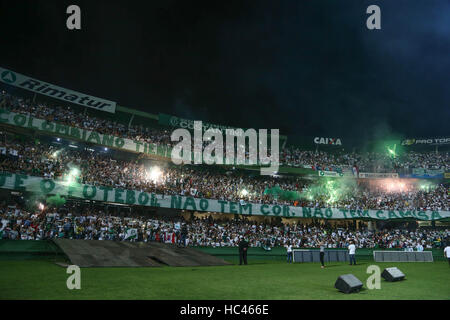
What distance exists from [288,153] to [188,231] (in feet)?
65.3

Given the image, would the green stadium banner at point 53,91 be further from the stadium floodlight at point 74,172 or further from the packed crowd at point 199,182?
the stadium floodlight at point 74,172

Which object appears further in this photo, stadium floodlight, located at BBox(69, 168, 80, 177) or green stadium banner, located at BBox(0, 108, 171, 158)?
stadium floodlight, located at BBox(69, 168, 80, 177)

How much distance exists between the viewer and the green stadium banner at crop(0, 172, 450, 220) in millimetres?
22984

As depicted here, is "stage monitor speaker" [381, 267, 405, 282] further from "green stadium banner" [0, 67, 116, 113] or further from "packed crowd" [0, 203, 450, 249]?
"green stadium banner" [0, 67, 116, 113]

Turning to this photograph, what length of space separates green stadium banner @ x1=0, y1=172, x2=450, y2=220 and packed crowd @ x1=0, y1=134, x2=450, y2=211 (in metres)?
0.59

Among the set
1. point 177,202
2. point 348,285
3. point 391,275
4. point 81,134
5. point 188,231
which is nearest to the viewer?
point 348,285

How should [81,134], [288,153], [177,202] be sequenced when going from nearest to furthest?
[81,134] → [177,202] → [288,153]

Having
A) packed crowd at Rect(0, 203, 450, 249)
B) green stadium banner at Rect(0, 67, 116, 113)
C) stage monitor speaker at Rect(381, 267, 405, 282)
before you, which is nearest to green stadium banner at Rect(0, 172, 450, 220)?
packed crowd at Rect(0, 203, 450, 249)

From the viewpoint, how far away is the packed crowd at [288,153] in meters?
28.1

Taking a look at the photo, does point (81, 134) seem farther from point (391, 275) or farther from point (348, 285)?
point (348, 285)

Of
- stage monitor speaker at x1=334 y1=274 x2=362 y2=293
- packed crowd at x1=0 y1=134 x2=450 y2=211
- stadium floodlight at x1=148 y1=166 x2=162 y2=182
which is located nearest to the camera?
stage monitor speaker at x1=334 y1=274 x2=362 y2=293

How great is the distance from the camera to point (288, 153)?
43531 mm

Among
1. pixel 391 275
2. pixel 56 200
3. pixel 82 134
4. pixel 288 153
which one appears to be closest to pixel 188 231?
pixel 56 200

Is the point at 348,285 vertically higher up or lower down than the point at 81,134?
lower down
